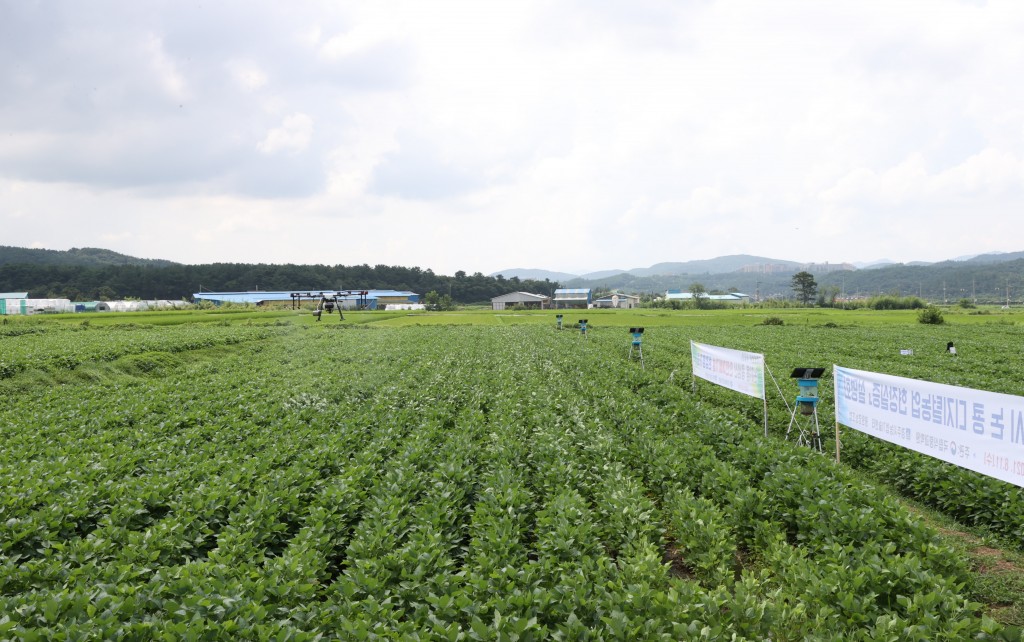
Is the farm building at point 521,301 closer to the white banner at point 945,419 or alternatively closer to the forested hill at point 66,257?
the forested hill at point 66,257

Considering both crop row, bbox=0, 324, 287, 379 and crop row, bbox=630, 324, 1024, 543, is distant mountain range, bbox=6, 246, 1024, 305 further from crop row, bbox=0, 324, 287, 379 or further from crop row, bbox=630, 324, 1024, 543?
crop row, bbox=630, 324, 1024, 543

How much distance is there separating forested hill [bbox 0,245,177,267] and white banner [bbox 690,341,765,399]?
157878 millimetres

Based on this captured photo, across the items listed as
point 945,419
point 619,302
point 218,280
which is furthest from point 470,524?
point 619,302

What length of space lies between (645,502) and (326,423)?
7059mm

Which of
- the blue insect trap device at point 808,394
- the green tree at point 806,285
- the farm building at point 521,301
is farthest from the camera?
the green tree at point 806,285

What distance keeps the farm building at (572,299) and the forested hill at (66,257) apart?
11225cm

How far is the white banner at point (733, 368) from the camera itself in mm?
10920

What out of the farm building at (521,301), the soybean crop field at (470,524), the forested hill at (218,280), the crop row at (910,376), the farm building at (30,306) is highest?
the forested hill at (218,280)

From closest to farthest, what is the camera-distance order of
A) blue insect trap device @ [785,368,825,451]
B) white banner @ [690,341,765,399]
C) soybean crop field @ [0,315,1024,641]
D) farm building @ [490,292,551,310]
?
soybean crop field @ [0,315,1024,641] → blue insect trap device @ [785,368,825,451] → white banner @ [690,341,765,399] → farm building @ [490,292,551,310]

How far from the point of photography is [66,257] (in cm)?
17588

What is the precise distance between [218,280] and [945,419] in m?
134

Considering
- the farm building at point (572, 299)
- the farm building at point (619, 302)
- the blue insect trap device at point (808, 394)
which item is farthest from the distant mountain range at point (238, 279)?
the blue insect trap device at point (808, 394)

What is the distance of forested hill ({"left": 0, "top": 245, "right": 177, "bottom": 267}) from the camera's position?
476 feet

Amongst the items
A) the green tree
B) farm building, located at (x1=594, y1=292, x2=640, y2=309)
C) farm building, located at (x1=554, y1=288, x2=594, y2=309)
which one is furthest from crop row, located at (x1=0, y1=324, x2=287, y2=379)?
the green tree
